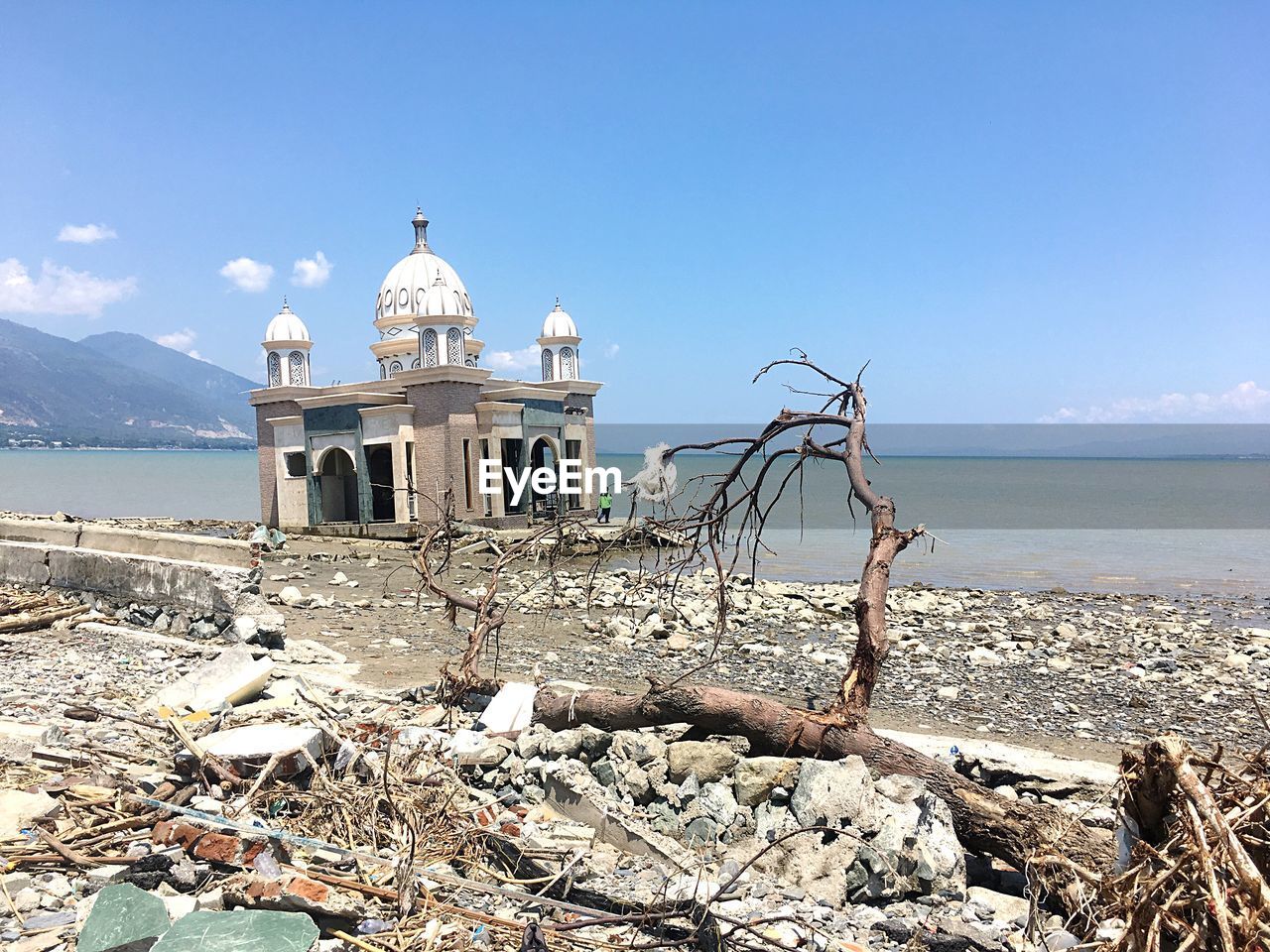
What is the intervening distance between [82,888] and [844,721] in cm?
393

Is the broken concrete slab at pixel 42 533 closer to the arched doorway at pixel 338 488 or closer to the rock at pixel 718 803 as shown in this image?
the rock at pixel 718 803

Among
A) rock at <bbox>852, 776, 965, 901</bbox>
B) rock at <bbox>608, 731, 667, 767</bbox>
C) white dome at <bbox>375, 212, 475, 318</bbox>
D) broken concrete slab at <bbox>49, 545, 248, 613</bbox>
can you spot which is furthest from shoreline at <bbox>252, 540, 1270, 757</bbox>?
white dome at <bbox>375, 212, 475, 318</bbox>

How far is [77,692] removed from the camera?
6.96m

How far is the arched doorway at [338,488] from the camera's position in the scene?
29531 mm

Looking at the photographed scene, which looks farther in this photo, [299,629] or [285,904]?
[299,629]

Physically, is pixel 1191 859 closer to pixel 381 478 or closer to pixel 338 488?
pixel 381 478

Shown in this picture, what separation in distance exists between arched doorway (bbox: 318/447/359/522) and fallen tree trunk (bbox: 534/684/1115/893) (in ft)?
80.8

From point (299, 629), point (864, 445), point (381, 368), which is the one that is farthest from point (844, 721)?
point (381, 368)

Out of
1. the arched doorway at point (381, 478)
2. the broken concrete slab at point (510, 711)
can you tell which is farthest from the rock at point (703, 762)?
the arched doorway at point (381, 478)

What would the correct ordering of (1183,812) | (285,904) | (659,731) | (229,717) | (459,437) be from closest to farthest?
(1183,812) → (285,904) → (229,717) → (659,731) → (459,437)

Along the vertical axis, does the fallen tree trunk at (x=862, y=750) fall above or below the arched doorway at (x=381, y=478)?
below

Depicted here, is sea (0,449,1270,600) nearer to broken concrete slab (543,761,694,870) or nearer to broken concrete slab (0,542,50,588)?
broken concrete slab (543,761,694,870)

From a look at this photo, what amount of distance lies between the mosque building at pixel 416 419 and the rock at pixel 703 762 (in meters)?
18.9

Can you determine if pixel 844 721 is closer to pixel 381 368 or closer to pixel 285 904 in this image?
pixel 285 904
